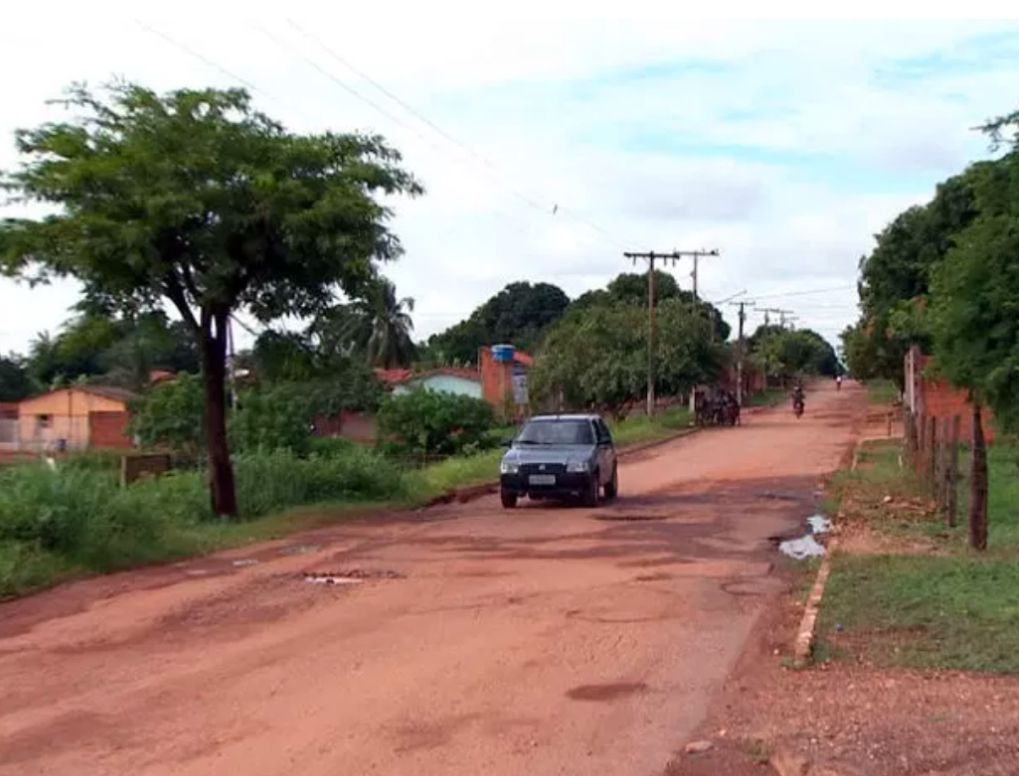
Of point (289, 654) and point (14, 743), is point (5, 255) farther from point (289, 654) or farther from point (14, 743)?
point (14, 743)

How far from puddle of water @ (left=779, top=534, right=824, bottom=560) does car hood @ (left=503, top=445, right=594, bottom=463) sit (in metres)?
5.71

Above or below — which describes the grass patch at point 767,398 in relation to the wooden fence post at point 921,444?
above

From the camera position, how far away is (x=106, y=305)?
811 inches

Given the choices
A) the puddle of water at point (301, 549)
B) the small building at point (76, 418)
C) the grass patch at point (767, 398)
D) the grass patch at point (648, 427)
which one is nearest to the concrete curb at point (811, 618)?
the puddle of water at point (301, 549)

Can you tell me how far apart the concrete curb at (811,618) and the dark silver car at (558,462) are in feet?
23.7

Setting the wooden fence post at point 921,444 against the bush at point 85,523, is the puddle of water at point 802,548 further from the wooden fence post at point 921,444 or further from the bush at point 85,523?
the bush at point 85,523

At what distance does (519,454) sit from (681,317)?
40871 mm

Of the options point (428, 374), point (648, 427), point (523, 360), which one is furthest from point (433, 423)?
point (523, 360)

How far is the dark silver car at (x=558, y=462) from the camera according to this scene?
2384cm

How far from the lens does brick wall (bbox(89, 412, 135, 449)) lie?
210 feet

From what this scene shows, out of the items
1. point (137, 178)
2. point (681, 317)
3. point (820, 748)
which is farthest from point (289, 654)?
point (681, 317)

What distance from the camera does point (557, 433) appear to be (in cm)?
2558

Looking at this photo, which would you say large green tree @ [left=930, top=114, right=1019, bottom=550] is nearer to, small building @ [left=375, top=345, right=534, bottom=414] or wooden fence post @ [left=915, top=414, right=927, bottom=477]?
wooden fence post @ [left=915, top=414, right=927, bottom=477]

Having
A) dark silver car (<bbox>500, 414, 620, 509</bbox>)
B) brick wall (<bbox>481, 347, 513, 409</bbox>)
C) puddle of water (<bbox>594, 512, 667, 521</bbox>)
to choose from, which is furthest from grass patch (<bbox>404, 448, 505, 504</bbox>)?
brick wall (<bbox>481, 347, 513, 409</bbox>)
